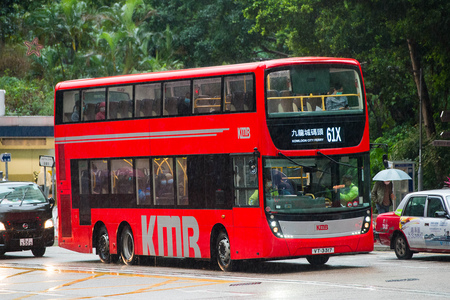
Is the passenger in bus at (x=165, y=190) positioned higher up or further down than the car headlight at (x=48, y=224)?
higher up

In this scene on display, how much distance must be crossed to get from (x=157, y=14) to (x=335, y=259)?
35.4m

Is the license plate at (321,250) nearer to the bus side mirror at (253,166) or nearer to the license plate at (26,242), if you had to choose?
the bus side mirror at (253,166)

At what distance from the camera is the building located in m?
45.5

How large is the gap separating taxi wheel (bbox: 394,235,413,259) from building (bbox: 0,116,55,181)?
30262 millimetres

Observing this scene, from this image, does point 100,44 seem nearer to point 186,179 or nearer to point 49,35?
point 49,35

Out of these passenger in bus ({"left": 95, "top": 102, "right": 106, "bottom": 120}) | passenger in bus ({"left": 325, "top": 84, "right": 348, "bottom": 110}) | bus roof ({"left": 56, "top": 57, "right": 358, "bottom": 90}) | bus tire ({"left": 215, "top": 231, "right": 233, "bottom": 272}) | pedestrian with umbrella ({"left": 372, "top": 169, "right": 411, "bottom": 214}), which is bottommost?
bus tire ({"left": 215, "top": 231, "right": 233, "bottom": 272})

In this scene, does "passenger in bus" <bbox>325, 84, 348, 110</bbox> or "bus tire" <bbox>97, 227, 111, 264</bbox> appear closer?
"passenger in bus" <bbox>325, 84, 348, 110</bbox>

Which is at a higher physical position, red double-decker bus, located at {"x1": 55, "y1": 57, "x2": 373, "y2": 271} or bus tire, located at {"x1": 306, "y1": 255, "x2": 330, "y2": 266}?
red double-decker bus, located at {"x1": 55, "y1": 57, "x2": 373, "y2": 271}

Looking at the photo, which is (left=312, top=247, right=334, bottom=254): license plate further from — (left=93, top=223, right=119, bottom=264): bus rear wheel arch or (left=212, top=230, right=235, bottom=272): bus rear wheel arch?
(left=93, top=223, right=119, bottom=264): bus rear wheel arch

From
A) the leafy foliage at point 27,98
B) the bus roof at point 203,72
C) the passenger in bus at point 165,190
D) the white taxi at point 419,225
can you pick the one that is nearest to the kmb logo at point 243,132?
the bus roof at point 203,72

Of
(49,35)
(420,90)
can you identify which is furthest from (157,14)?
(420,90)

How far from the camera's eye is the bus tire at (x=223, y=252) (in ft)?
55.5

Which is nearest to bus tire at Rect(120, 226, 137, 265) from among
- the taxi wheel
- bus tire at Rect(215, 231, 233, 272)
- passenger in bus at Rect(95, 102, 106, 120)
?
passenger in bus at Rect(95, 102, 106, 120)

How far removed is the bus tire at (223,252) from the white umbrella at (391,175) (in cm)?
759
